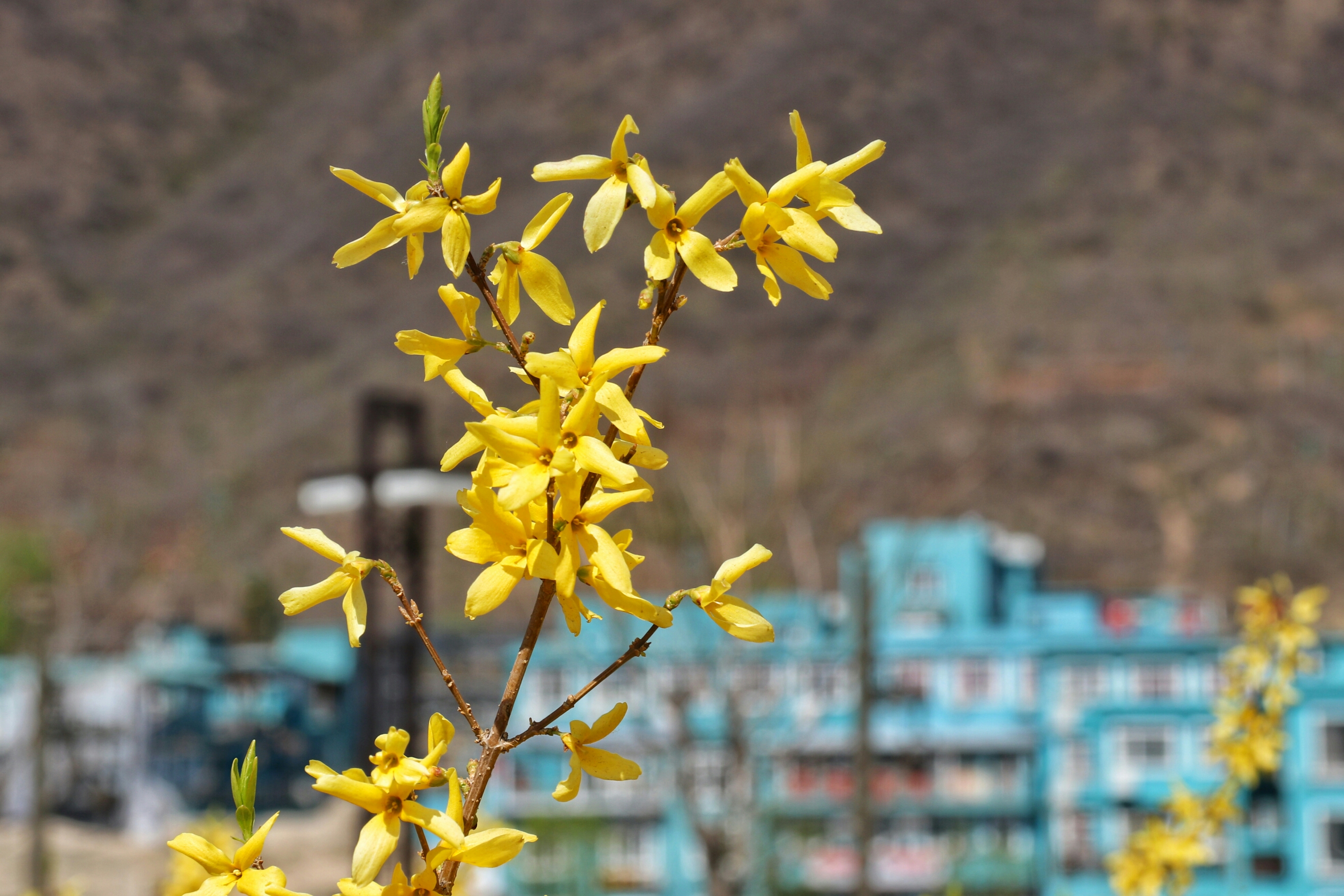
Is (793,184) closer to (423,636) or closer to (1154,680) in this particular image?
(423,636)

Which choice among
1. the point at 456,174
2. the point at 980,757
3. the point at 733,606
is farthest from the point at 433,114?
the point at 980,757

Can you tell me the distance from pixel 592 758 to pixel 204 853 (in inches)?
16.3

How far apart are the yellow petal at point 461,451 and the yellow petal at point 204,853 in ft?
1.51

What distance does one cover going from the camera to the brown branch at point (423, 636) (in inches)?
58.4

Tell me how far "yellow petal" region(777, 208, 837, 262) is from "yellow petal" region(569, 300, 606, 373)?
25cm

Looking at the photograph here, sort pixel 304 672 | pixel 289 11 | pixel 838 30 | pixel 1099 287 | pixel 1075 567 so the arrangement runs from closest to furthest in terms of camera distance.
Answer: pixel 304 672, pixel 1075 567, pixel 1099 287, pixel 838 30, pixel 289 11

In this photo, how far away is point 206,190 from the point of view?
12175cm

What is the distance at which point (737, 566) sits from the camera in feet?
5.24

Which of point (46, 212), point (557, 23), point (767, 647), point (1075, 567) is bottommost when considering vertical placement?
point (767, 647)

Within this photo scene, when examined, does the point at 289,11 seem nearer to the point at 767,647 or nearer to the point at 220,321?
the point at 220,321

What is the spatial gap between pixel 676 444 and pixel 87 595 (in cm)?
3071

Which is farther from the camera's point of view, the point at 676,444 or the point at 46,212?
the point at 46,212

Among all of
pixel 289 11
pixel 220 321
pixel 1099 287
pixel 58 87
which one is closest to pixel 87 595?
pixel 1099 287

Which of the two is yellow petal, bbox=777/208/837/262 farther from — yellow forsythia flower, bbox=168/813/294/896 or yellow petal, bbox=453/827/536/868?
yellow forsythia flower, bbox=168/813/294/896
